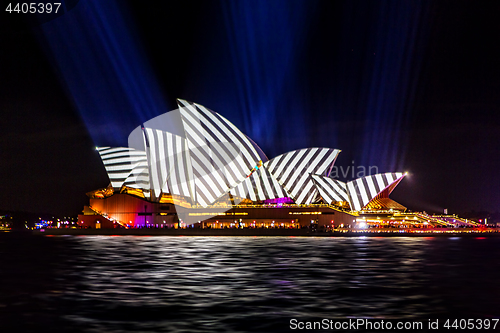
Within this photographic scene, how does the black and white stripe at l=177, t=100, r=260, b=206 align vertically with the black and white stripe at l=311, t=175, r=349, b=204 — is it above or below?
above

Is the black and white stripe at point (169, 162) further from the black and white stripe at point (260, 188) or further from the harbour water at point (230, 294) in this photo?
the harbour water at point (230, 294)

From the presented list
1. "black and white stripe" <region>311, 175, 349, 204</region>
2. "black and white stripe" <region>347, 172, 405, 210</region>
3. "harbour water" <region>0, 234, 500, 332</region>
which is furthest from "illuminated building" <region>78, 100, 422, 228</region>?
"harbour water" <region>0, 234, 500, 332</region>

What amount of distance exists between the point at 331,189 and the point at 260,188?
13.6 meters

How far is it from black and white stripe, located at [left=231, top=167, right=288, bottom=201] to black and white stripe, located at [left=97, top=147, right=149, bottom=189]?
1767 cm

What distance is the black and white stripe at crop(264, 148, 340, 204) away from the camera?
328 ft

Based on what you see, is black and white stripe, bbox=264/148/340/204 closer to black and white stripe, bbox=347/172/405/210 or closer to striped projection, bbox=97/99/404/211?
striped projection, bbox=97/99/404/211

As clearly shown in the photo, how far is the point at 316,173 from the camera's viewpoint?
10069 cm

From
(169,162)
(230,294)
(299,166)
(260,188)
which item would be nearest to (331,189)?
(299,166)

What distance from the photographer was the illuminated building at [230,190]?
9412 cm

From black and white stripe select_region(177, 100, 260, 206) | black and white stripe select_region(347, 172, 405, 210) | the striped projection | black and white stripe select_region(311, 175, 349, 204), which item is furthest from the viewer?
black and white stripe select_region(311, 175, 349, 204)

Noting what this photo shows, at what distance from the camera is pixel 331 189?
101 meters

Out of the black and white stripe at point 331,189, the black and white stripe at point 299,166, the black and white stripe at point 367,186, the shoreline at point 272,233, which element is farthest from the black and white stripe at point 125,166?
the black and white stripe at point 367,186

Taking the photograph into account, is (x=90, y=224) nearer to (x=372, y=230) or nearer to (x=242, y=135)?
(x=242, y=135)

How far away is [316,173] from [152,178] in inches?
1167
